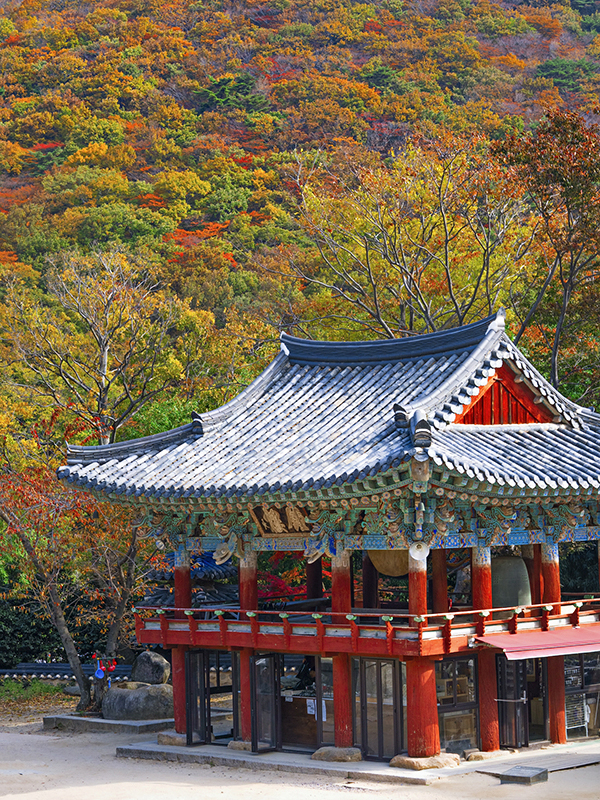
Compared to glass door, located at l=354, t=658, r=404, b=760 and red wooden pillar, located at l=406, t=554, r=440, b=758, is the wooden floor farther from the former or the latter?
glass door, located at l=354, t=658, r=404, b=760

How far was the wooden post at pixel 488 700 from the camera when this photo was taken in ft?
63.5

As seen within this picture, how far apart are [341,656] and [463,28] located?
10825 cm

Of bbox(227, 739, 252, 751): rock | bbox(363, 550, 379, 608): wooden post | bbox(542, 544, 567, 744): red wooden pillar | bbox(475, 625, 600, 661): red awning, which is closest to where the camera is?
bbox(475, 625, 600, 661): red awning

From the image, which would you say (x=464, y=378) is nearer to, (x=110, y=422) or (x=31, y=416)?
(x=110, y=422)

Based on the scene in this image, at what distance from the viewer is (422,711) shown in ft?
60.1

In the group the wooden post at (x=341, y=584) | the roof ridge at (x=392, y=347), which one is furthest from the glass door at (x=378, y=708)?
the roof ridge at (x=392, y=347)

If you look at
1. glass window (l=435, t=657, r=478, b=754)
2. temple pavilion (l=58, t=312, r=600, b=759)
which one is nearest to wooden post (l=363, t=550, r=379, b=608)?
temple pavilion (l=58, t=312, r=600, b=759)

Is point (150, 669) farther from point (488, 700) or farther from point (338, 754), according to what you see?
point (488, 700)

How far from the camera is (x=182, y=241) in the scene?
81375 mm

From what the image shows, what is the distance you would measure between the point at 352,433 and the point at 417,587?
341 cm

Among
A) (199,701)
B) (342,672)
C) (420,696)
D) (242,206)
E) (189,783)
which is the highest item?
(242,206)

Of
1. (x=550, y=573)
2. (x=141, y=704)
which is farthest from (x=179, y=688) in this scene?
(x=550, y=573)

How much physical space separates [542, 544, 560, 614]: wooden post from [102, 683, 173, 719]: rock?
9837 millimetres

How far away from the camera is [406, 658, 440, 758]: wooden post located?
18312mm
